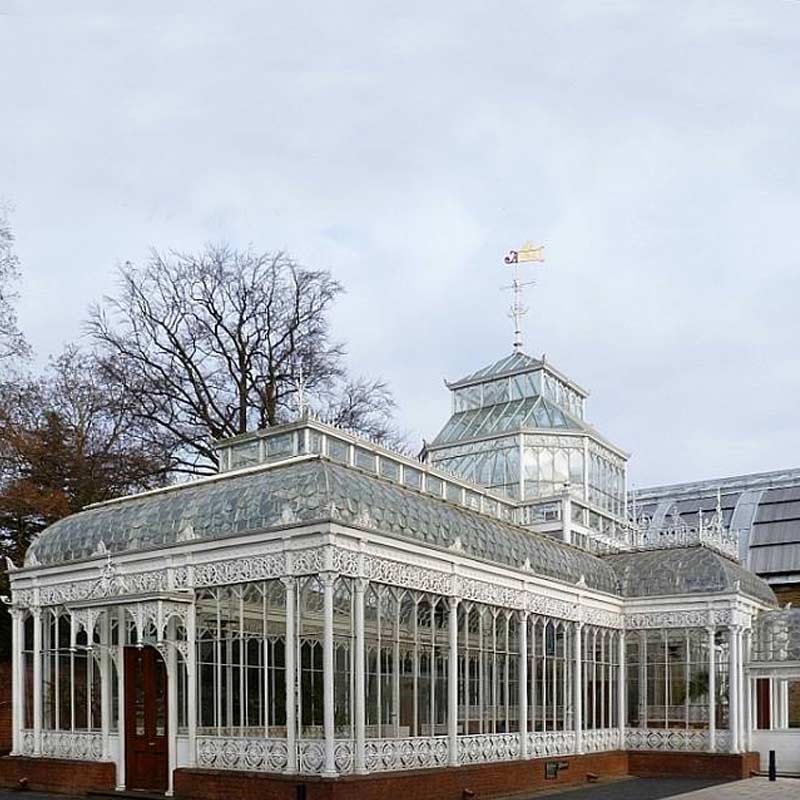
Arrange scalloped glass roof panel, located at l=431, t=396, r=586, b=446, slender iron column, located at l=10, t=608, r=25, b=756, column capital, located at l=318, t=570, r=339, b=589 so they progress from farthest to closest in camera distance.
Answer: scalloped glass roof panel, located at l=431, t=396, r=586, b=446 < slender iron column, located at l=10, t=608, r=25, b=756 < column capital, located at l=318, t=570, r=339, b=589

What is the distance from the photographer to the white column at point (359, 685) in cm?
1591

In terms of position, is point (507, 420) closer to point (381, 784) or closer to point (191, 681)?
point (191, 681)

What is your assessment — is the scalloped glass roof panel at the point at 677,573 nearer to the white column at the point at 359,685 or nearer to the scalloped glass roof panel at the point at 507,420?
the scalloped glass roof panel at the point at 507,420

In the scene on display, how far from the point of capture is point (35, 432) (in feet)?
94.2

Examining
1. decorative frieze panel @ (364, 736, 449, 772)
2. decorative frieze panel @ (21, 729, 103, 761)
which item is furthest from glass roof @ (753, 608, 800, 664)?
decorative frieze panel @ (21, 729, 103, 761)

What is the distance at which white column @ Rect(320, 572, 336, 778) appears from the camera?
1548cm

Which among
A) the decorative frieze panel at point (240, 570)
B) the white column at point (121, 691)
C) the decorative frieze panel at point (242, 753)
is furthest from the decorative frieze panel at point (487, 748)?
the white column at point (121, 691)

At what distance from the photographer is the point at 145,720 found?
18219mm

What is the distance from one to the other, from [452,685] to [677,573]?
8805 mm

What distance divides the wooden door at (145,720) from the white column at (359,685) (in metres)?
3.55

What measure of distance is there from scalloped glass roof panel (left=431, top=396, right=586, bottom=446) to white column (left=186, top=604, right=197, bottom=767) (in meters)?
14.1

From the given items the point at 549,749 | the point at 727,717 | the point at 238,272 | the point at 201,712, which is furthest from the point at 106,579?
the point at 238,272


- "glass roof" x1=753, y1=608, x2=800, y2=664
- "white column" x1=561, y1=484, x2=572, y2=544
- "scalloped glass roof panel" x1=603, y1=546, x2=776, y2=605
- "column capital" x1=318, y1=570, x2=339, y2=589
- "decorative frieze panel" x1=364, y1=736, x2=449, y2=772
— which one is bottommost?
"decorative frieze panel" x1=364, y1=736, x2=449, y2=772

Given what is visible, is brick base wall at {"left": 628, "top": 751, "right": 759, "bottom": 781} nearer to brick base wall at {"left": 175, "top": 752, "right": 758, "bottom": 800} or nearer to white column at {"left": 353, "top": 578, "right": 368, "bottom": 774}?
brick base wall at {"left": 175, "top": 752, "right": 758, "bottom": 800}
